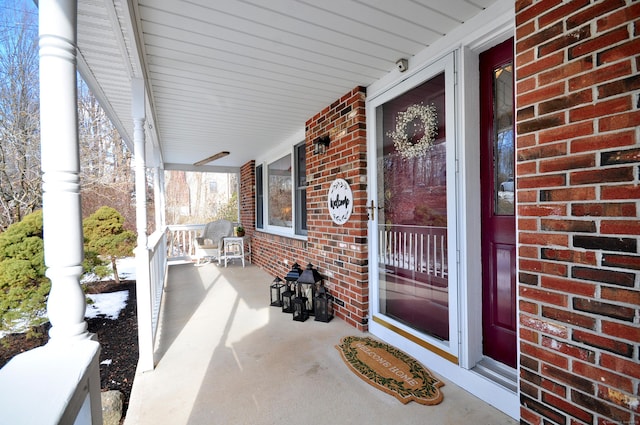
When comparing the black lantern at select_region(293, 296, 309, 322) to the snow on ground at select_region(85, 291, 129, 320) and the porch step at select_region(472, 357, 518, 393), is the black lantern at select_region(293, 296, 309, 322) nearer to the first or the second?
the porch step at select_region(472, 357, 518, 393)

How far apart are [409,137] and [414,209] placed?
60 cm

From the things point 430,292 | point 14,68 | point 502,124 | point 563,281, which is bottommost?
point 430,292

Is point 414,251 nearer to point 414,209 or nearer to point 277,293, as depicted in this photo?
point 414,209

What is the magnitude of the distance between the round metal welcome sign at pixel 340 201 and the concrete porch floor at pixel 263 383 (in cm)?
112

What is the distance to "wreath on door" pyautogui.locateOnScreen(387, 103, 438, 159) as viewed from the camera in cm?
227

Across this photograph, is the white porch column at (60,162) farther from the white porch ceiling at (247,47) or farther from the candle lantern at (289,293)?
the candle lantern at (289,293)

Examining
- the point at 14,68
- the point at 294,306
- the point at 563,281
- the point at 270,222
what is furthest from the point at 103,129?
the point at 563,281

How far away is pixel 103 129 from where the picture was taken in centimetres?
744

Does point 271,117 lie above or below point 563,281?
above

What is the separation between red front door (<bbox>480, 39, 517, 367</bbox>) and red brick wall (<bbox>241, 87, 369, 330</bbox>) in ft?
3.69

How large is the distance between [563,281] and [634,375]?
0.39m

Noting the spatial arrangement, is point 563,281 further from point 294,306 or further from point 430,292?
point 294,306

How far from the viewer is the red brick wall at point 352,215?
2.92 meters

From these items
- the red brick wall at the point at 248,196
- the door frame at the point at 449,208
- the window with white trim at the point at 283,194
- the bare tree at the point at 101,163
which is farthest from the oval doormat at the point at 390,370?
the bare tree at the point at 101,163
